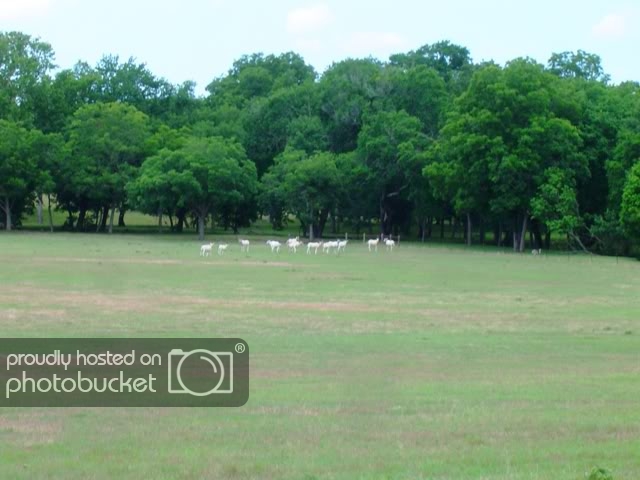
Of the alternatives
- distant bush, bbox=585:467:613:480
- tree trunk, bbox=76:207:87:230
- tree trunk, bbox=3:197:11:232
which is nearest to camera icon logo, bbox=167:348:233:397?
distant bush, bbox=585:467:613:480

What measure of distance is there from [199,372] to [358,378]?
2.53 meters

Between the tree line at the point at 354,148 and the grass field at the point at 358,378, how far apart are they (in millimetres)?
30838

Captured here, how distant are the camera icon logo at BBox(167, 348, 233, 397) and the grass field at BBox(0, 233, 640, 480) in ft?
1.90

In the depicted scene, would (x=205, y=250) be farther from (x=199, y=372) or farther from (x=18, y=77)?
(x=18, y=77)

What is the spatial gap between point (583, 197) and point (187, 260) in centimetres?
3824

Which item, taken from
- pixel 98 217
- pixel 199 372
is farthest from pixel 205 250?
pixel 98 217

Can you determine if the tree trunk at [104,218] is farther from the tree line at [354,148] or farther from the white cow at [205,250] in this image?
the white cow at [205,250]

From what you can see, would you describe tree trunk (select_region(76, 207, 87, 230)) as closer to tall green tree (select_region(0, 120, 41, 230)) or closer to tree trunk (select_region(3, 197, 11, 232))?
tall green tree (select_region(0, 120, 41, 230))

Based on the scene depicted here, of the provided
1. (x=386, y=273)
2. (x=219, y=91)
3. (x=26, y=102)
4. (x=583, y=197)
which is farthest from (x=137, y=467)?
(x=219, y=91)

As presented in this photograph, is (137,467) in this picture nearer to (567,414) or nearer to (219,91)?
(567,414)

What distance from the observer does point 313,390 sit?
14375 millimetres

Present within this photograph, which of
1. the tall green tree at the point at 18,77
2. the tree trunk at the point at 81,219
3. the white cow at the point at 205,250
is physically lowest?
the white cow at the point at 205,250

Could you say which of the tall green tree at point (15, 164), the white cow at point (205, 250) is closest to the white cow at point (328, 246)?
the white cow at point (205, 250)

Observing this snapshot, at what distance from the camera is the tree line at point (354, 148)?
73375 millimetres
